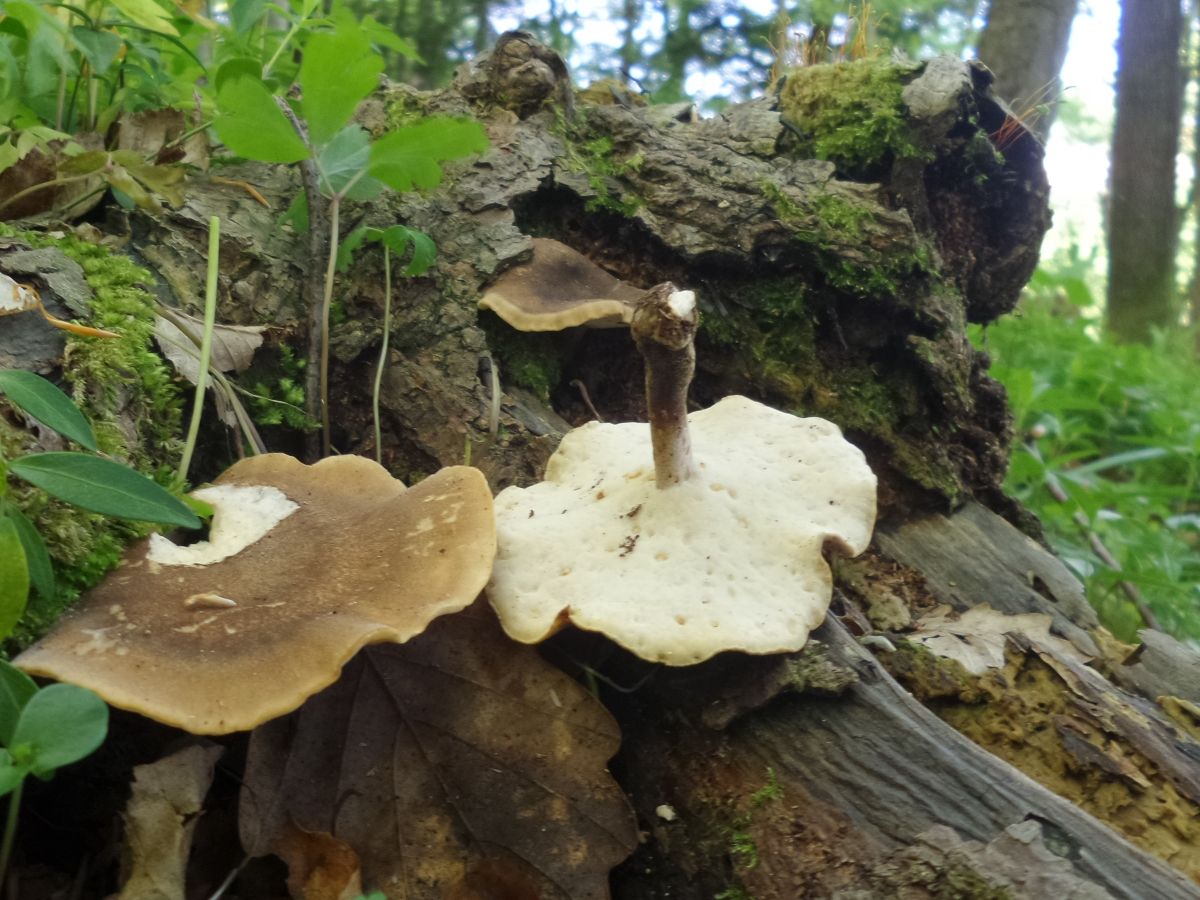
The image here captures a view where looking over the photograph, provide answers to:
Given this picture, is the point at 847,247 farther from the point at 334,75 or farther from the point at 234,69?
the point at 234,69

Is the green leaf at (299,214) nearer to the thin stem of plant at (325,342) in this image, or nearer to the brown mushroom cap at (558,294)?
the thin stem of plant at (325,342)

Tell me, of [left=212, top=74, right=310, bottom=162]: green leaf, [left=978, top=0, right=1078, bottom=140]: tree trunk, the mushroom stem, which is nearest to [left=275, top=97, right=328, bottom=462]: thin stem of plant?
[left=212, top=74, right=310, bottom=162]: green leaf

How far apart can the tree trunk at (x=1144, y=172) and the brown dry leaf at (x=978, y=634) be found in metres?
9.42

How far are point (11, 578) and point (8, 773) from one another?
326 mm

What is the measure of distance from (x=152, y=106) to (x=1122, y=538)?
4.97 meters

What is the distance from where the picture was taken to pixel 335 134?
7.62ft

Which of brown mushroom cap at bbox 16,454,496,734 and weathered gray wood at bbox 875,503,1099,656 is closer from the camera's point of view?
brown mushroom cap at bbox 16,454,496,734

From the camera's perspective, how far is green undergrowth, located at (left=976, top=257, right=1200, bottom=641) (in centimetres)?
390

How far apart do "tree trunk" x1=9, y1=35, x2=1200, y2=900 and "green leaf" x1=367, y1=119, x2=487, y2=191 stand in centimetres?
63

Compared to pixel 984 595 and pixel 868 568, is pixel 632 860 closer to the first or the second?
pixel 868 568

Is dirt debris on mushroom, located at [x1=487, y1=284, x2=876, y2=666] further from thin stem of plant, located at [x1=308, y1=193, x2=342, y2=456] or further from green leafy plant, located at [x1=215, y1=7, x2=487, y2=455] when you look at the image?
green leafy plant, located at [x1=215, y1=7, x2=487, y2=455]

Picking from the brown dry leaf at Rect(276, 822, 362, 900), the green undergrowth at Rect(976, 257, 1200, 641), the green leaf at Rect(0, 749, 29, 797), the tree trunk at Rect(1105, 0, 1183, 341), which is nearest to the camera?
the green leaf at Rect(0, 749, 29, 797)

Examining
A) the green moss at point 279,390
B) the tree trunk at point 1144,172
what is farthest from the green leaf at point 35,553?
the tree trunk at point 1144,172

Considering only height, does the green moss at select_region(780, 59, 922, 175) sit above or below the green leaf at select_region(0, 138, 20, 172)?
above
